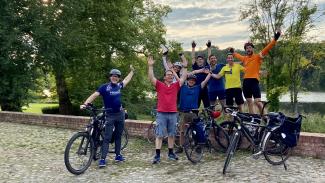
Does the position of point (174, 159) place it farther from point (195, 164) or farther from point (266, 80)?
point (266, 80)

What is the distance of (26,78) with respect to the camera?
23.0m

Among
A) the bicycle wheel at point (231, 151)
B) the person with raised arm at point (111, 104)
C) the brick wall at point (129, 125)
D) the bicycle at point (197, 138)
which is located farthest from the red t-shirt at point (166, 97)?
the brick wall at point (129, 125)

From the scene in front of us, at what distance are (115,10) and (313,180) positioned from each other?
20.9m

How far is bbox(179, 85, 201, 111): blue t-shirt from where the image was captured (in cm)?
902

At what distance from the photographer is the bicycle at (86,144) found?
25.9 ft

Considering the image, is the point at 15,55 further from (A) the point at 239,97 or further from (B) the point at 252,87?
(B) the point at 252,87

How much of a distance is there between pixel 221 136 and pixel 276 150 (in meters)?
1.44

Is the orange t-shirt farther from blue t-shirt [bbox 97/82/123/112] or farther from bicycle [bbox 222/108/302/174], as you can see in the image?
blue t-shirt [bbox 97/82/123/112]

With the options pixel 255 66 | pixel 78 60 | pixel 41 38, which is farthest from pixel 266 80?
pixel 255 66

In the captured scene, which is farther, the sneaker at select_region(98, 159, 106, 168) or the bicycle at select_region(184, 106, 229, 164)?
the bicycle at select_region(184, 106, 229, 164)

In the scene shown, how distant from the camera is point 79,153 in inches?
322

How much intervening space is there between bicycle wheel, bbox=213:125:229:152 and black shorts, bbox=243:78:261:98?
1.50 meters

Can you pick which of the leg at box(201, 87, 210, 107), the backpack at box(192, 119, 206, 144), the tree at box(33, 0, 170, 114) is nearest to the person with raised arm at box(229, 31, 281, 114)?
the leg at box(201, 87, 210, 107)

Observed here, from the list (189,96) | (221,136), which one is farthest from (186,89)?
(221,136)
